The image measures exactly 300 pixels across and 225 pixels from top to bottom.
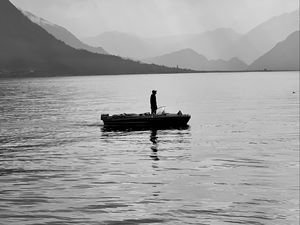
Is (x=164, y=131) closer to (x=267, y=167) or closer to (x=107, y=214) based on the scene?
(x=267, y=167)

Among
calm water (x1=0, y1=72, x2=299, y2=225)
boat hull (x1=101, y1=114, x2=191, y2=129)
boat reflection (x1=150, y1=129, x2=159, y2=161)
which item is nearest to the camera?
calm water (x1=0, y1=72, x2=299, y2=225)

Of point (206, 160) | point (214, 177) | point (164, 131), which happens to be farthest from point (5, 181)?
point (164, 131)

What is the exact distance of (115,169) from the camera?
3131 centimetres

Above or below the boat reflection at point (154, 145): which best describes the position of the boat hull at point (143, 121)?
above

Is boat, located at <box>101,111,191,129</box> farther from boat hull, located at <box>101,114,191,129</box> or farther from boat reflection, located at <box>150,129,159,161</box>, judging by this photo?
boat reflection, located at <box>150,129,159,161</box>

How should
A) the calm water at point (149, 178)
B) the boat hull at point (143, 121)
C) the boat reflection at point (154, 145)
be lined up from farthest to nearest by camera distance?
the boat hull at point (143, 121) < the boat reflection at point (154, 145) < the calm water at point (149, 178)

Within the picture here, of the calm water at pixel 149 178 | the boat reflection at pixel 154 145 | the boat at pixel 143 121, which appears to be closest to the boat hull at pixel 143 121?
the boat at pixel 143 121

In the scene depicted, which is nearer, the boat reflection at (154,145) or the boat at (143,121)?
the boat reflection at (154,145)

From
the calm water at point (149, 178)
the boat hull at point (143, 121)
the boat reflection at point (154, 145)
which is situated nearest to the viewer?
the calm water at point (149, 178)

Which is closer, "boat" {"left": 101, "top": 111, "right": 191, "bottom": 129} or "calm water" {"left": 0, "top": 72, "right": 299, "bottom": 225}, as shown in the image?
"calm water" {"left": 0, "top": 72, "right": 299, "bottom": 225}

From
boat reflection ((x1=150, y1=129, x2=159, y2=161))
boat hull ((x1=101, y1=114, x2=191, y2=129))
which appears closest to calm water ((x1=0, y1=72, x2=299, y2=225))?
boat reflection ((x1=150, y1=129, x2=159, y2=161))

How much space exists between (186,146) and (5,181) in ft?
61.7

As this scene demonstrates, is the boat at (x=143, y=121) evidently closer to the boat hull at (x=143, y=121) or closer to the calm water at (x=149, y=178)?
the boat hull at (x=143, y=121)

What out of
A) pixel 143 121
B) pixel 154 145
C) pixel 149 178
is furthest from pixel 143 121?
pixel 149 178
